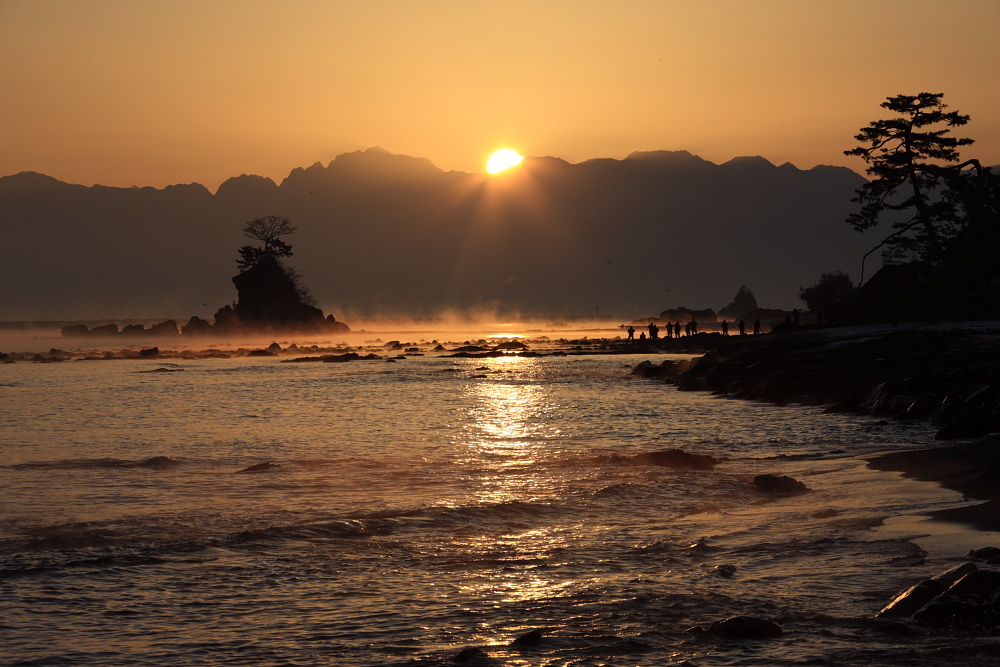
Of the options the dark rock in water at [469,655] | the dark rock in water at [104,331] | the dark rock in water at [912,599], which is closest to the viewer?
the dark rock in water at [469,655]

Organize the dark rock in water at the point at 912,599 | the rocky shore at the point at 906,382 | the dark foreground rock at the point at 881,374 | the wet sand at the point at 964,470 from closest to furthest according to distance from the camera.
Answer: the dark rock in water at the point at 912,599 → the wet sand at the point at 964,470 → the rocky shore at the point at 906,382 → the dark foreground rock at the point at 881,374

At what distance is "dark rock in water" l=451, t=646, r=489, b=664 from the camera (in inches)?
305

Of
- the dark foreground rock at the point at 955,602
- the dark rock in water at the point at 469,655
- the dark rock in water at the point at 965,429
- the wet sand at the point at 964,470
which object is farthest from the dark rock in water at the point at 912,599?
the dark rock in water at the point at 965,429

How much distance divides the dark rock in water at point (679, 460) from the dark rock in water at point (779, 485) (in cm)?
272

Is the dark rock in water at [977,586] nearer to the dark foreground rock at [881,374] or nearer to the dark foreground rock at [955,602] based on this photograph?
the dark foreground rock at [955,602]

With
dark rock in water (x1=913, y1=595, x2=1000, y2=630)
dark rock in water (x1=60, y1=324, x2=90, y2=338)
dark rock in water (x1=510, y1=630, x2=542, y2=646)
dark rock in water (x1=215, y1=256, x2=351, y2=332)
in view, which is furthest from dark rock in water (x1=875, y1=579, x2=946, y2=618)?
dark rock in water (x1=60, y1=324, x2=90, y2=338)

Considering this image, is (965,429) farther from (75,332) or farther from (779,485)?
(75,332)

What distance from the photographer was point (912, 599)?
8.53 m

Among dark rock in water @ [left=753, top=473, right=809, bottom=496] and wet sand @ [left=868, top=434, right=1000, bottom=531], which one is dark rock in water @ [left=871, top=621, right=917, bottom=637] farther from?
Answer: dark rock in water @ [left=753, top=473, right=809, bottom=496]

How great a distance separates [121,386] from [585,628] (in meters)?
46.6

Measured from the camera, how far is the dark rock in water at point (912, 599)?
27.7 ft

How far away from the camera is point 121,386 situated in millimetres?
50094

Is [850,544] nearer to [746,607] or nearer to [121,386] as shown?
[746,607]

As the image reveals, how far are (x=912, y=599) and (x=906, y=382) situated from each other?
2181 cm
